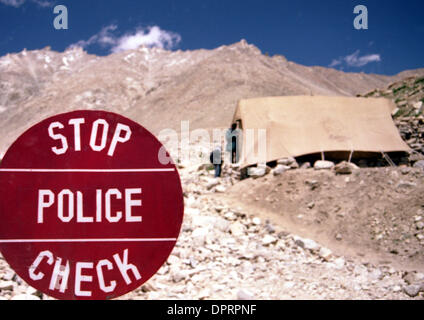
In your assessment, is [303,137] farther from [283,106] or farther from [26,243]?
[26,243]

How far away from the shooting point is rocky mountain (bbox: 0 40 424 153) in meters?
35.5

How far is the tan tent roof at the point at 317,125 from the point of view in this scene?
9.87 metres

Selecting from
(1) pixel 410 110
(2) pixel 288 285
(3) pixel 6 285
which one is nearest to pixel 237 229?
(2) pixel 288 285

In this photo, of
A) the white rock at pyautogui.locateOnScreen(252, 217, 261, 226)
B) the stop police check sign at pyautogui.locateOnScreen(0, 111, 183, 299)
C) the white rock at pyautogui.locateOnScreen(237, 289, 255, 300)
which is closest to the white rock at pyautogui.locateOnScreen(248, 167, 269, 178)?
the white rock at pyautogui.locateOnScreen(252, 217, 261, 226)

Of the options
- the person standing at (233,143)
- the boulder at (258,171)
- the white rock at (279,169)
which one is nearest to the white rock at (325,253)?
the white rock at (279,169)

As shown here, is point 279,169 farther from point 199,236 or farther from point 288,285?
point 288,285

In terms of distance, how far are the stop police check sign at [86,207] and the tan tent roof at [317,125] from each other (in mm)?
8242

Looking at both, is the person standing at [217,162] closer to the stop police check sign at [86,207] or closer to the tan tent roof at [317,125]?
the tan tent roof at [317,125]

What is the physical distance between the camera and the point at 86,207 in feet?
4.66

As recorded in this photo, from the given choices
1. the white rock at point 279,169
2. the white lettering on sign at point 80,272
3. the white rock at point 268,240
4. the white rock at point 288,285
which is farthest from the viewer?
the white rock at point 279,169

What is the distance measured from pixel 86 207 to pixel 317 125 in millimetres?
9589

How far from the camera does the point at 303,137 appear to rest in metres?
10.0
